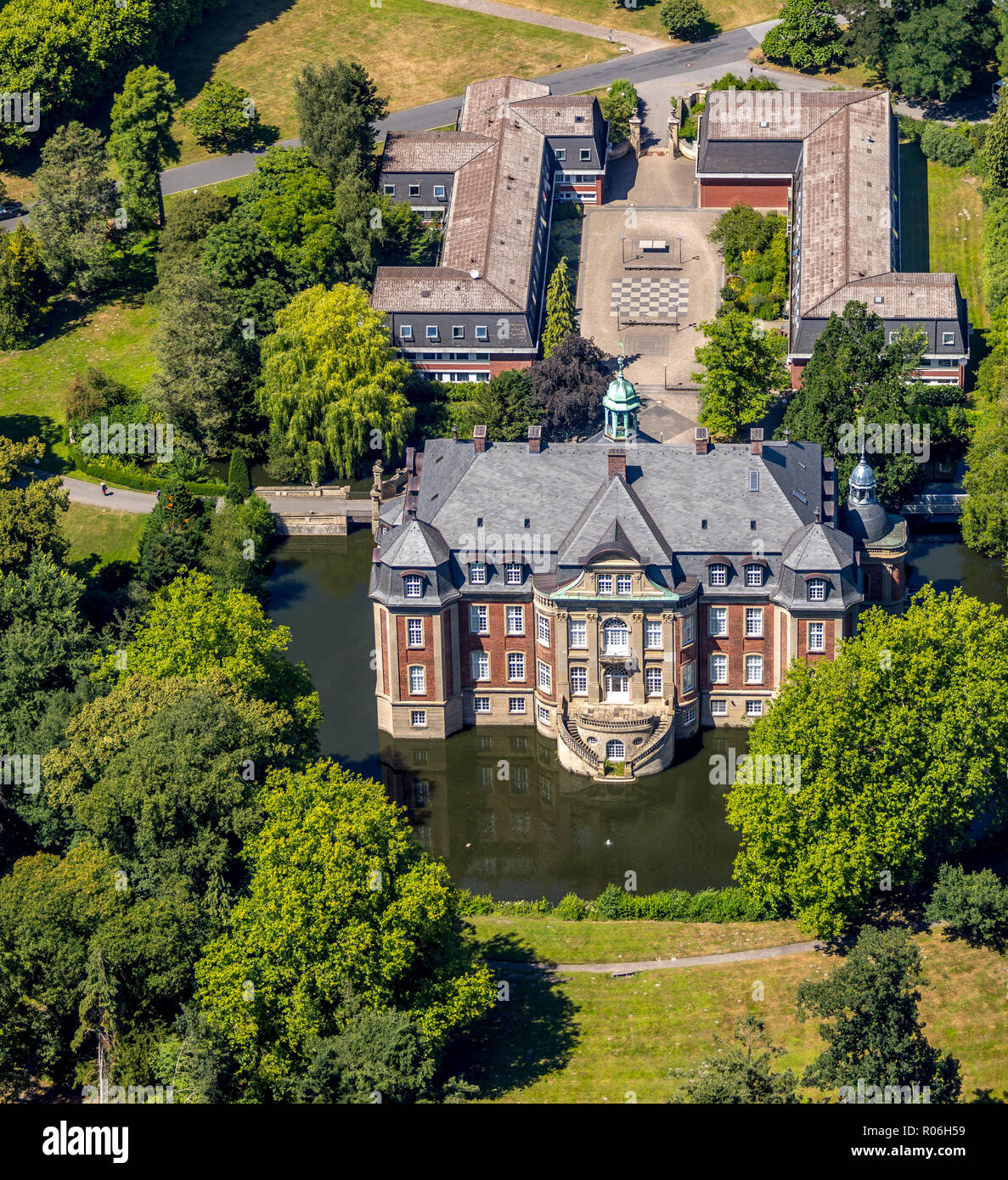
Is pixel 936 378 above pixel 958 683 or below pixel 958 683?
above

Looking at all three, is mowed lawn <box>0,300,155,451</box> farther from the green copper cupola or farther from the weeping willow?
the green copper cupola

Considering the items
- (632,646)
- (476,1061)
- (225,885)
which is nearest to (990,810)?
(632,646)

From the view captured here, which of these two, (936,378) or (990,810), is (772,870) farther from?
(936,378)
